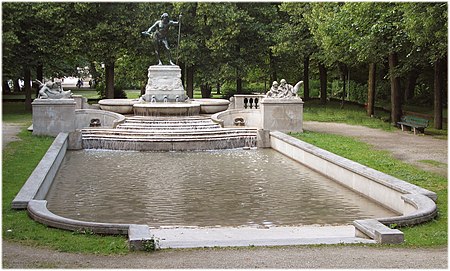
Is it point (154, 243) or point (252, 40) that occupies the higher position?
point (252, 40)

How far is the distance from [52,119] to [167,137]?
4.68 m

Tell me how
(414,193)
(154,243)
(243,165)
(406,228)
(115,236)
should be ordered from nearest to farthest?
(154,243) → (115,236) → (406,228) → (414,193) → (243,165)

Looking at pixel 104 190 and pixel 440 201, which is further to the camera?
pixel 104 190

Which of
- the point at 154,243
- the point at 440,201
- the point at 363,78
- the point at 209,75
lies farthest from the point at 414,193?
the point at 363,78

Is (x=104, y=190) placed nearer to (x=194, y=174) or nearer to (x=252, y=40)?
(x=194, y=174)

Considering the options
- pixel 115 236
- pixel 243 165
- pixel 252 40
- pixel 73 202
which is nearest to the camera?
pixel 115 236

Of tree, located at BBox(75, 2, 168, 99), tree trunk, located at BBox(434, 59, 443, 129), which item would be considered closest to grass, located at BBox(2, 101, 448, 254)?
tree trunk, located at BBox(434, 59, 443, 129)

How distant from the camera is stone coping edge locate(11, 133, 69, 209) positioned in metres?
11.7

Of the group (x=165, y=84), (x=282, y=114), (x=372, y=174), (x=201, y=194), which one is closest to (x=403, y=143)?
(x=282, y=114)

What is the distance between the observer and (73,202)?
1358 centimetres

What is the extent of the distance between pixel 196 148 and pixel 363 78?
3235cm

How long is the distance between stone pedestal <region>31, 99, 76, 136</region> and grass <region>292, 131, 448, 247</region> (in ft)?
28.2

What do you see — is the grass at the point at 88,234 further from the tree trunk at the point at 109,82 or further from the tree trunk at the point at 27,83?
the tree trunk at the point at 109,82

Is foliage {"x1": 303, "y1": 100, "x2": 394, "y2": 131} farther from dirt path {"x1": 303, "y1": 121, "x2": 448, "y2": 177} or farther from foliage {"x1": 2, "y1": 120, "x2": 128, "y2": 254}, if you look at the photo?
foliage {"x1": 2, "y1": 120, "x2": 128, "y2": 254}
